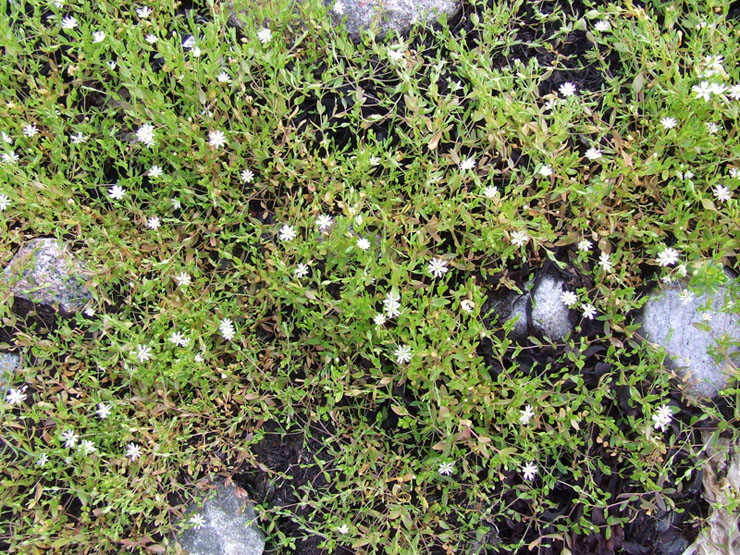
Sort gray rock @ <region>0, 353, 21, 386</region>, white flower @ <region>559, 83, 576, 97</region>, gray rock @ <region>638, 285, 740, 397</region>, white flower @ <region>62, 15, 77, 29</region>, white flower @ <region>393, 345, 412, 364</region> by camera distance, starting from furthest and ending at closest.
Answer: white flower @ <region>62, 15, 77, 29</region> → white flower @ <region>559, 83, 576, 97</region> → gray rock @ <region>0, 353, 21, 386</region> → gray rock @ <region>638, 285, 740, 397</region> → white flower @ <region>393, 345, 412, 364</region>

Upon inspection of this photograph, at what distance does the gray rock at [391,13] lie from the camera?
3.65m

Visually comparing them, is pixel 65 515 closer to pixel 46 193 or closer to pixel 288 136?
pixel 46 193

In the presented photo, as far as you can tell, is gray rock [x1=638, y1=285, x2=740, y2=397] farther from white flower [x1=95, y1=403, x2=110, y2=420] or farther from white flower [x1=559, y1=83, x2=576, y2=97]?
white flower [x1=95, y1=403, x2=110, y2=420]

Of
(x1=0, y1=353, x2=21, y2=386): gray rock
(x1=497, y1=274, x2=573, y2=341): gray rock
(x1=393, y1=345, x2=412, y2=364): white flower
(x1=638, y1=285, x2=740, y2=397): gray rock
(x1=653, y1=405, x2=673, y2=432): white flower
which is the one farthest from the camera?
(x1=0, y1=353, x2=21, y2=386): gray rock

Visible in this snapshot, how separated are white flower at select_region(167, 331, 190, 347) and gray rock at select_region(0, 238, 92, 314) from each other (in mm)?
646

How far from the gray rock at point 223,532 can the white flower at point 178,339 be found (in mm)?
831

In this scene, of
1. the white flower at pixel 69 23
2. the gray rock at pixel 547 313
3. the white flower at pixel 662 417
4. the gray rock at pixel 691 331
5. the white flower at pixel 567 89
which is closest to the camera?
→ the white flower at pixel 662 417

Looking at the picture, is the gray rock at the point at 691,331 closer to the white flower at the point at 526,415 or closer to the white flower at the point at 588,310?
the white flower at the point at 588,310

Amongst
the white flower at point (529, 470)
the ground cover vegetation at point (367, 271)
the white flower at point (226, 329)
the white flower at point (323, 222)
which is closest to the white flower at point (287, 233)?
the ground cover vegetation at point (367, 271)

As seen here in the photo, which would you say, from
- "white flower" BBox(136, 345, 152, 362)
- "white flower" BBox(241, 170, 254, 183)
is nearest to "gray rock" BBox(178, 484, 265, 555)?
"white flower" BBox(136, 345, 152, 362)

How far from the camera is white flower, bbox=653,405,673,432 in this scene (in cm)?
286

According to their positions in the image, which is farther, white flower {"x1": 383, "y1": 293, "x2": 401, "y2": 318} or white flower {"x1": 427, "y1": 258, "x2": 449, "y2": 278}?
white flower {"x1": 427, "y1": 258, "x2": 449, "y2": 278}

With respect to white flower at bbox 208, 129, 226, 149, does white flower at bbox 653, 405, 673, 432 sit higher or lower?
lower

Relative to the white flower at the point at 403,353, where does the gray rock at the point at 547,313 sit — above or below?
below
